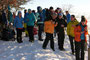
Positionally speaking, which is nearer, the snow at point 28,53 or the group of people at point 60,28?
the group of people at point 60,28

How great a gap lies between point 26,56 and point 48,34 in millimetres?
1579

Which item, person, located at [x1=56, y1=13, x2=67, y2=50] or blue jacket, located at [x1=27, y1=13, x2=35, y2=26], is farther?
blue jacket, located at [x1=27, y1=13, x2=35, y2=26]

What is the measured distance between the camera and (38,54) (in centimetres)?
686

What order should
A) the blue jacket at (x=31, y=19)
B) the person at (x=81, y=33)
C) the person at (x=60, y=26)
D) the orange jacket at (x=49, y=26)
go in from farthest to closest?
the blue jacket at (x=31, y=19) → the person at (x=60, y=26) → the orange jacket at (x=49, y=26) → the person at (x=81, y=33)

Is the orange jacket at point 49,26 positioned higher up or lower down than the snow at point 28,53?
higher up

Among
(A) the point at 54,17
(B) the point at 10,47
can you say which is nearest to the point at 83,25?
(A) the point at 54,17

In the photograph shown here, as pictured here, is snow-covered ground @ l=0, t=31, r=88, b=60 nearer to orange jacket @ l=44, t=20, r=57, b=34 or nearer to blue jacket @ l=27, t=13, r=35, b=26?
orange jacket @ l=44, t=20, r=57, b=34

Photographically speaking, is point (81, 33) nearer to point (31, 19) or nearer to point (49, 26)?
point (49, 26)

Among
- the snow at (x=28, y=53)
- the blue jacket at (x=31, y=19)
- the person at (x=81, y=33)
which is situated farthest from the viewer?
the blue jacket at (x=31, y=19)

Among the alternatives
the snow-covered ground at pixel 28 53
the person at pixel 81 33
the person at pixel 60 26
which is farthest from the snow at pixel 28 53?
the person at pixel 81 33

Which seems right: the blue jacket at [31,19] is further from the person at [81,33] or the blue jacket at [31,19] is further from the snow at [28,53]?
the person at [81,33]

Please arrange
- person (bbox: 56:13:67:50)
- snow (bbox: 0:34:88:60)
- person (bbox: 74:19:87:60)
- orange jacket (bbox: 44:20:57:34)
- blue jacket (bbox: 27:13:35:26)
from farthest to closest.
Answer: blue jacket (bbox: 27:13:35:26)
person (bbox: 56:13:67:50)
orange jacket (bbox: 44:20:57:34)
snow (bbox: 0:34:88:60)
person (bbox: 74:19:87:60)

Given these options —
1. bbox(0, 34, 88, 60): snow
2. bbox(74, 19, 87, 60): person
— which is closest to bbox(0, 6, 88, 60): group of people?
bbox(74, 19, 87, 60): person

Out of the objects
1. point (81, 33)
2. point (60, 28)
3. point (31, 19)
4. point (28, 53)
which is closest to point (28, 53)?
point (28, 53)
